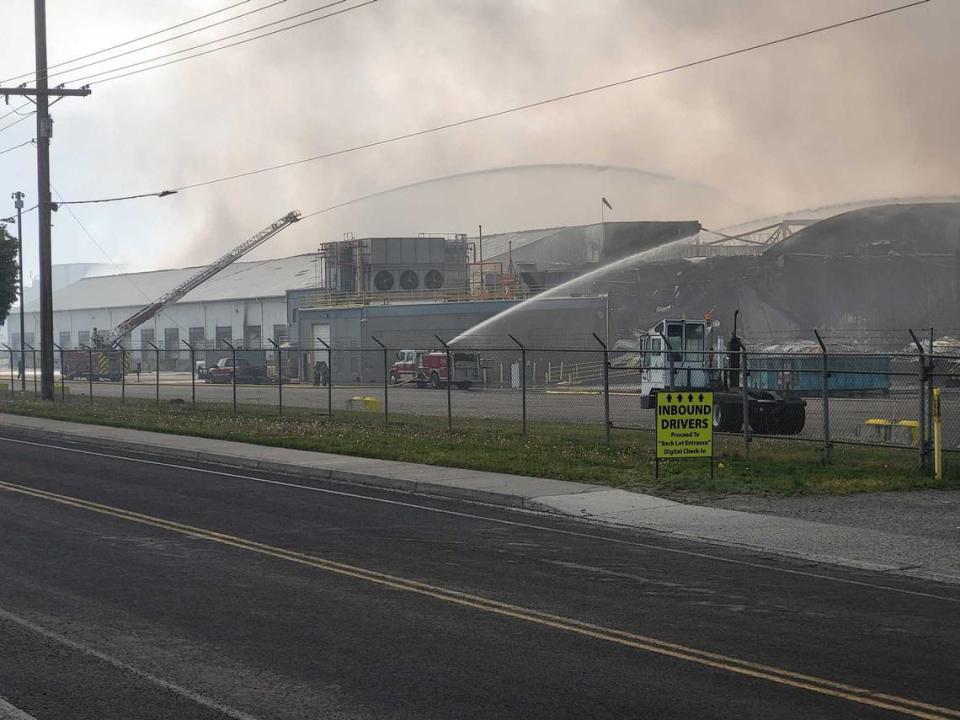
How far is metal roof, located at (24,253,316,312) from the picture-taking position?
10100 cm

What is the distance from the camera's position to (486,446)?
79.6ft

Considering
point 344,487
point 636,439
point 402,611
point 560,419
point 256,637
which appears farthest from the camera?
point 560,419

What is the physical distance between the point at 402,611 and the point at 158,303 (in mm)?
83124

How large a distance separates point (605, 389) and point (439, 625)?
15734 mm

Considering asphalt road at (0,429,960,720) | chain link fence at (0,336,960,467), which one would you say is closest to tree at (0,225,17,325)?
chain link fence at (0,336,960,467)

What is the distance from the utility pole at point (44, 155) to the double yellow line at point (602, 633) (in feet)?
94.0

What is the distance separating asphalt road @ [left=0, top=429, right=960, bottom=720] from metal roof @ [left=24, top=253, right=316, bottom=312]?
8289 cm

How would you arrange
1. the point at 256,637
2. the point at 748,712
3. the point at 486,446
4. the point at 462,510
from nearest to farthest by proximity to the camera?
1. the point at 748,712
2. the point at 256,637
3. the point at 462,510
4. the point at 486,446

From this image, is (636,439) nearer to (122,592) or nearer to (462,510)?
(462,510)

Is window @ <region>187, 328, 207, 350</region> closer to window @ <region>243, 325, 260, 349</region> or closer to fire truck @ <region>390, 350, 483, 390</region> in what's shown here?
window @ <region>243, 325, 260, 349</region>

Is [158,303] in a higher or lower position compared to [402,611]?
higher

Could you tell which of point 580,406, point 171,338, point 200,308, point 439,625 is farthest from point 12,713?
point 171,338

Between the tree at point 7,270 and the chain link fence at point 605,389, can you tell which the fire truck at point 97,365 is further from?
the tree at point 7,270

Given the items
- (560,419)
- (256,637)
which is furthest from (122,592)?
(560,419)
